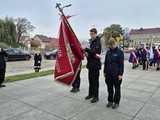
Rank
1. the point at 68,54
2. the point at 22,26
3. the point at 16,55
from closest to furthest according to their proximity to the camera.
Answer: the point at 68,54 < the point at 16,55 < the point at 22,26

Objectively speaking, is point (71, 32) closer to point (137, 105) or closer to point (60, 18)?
point (60, 18)

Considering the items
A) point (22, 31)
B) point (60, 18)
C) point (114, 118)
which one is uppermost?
point (22, 31)

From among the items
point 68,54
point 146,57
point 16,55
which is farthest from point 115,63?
point 16,55

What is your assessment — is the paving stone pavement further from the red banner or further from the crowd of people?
the crowd of people

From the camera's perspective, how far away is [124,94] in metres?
5.73

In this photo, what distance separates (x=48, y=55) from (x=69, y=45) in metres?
21.7

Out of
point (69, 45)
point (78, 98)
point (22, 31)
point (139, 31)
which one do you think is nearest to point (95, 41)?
point (69, 45)

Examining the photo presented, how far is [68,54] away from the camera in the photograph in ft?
16.3

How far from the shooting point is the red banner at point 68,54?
16.3ft

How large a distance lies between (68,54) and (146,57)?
28.4 feet

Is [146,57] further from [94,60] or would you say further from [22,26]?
[22,26]

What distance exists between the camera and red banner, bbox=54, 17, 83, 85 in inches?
196

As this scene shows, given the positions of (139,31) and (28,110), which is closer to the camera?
(28,110)

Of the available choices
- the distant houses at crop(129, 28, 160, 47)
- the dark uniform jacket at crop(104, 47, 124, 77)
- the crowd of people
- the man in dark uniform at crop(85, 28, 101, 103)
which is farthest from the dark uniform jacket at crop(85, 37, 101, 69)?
the distant houses at crop(129, 28, 160, 47)
